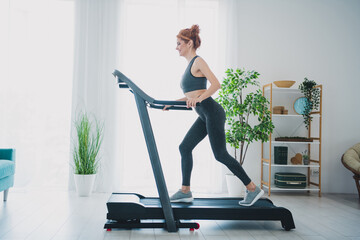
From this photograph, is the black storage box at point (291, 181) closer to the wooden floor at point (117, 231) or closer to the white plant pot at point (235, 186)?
the wooden floor at point (117, 231)

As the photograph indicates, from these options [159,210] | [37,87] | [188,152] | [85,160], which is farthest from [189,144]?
[37,87]

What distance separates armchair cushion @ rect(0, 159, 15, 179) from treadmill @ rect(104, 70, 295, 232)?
1.26m

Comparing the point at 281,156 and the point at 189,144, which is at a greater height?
the point at 189,144

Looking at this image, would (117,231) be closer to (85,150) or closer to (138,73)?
(85,150)

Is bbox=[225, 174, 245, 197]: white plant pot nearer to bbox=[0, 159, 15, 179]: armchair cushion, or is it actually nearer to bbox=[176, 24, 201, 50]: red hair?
bbox=[176, 24, 201, 50]: red hair

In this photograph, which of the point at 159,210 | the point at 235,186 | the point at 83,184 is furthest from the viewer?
the point at 235,186

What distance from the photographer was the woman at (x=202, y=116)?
93.5 inches

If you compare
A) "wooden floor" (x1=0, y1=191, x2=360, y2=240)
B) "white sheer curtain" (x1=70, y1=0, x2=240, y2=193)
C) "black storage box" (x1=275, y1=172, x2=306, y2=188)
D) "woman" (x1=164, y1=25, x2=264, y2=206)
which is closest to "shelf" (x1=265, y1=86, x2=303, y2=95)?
"white sheer curtain" (x1=70, y1=0, x2=240, y2=193)

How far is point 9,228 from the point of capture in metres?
2.35

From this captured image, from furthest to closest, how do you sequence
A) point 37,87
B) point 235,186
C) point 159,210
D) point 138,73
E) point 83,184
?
1. point 138,73
2. point 37,87
3. point 235,186
4. point 83,184
5. point 159,210

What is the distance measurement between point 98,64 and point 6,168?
1.72 m

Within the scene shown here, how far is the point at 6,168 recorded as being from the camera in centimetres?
302

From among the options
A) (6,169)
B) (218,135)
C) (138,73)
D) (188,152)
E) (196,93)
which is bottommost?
(6,169)

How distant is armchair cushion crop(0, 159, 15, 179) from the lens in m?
2.92
